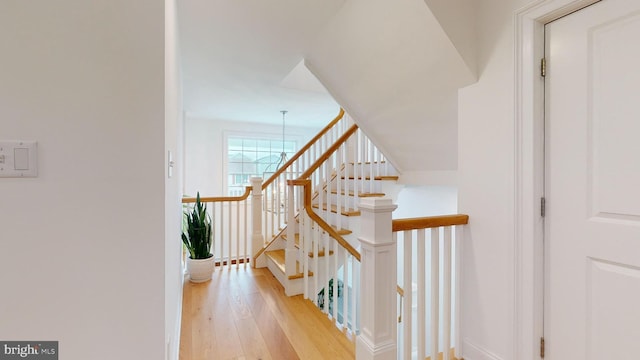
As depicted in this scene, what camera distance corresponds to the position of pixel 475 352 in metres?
1.54

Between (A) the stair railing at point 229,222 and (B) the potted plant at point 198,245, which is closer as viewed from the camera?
(B) the potted plant at point 198,245

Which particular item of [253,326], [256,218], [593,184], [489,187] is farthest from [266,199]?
[593,184]

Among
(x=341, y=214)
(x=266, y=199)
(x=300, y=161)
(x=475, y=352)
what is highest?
(x=300, y=161)

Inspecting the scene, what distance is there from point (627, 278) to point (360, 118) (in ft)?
6.94

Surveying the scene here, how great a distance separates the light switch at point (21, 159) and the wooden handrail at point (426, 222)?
139 centimetres

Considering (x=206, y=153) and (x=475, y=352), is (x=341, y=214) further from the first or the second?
(x=206, y=153)

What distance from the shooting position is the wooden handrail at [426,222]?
142 centimetres

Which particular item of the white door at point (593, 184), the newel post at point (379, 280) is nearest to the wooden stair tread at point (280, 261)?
the newel post at point (379, 280)

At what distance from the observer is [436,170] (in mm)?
2656

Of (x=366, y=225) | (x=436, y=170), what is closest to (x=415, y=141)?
(x=436, y=170)

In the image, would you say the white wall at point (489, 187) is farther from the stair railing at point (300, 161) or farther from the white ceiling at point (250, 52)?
the stair railing at point (300, 161)

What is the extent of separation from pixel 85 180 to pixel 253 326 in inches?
62.9

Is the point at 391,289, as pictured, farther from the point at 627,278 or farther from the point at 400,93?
the point at 400,93

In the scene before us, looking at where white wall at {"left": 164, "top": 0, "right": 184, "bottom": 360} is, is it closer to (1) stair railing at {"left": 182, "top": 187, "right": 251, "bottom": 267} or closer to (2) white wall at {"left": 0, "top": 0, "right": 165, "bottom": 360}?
(2) white wall at {"left": 0, "top": 0, "right": 165, "bottom": 360}
